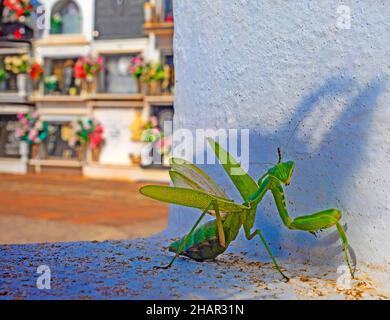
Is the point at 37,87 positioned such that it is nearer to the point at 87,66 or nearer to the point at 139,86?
the point at 87,66

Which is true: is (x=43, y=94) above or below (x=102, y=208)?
above

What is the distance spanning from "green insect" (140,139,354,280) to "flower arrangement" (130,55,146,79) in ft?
36.1

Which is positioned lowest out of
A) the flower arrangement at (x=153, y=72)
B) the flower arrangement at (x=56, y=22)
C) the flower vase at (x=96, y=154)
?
the flower vase at (x=96, y=154)

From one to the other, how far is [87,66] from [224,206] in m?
12.4

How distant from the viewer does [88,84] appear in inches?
549

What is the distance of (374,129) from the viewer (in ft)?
5.64

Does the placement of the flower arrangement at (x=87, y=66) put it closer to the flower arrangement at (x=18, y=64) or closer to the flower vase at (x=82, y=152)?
the flower arrangement at (x=18, y=64)

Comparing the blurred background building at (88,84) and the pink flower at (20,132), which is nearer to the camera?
the blurred background building at (88,84)

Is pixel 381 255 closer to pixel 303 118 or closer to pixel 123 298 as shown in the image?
pixel 303 118

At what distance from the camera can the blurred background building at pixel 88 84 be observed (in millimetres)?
12859

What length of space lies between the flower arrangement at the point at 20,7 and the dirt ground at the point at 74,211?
4.65m

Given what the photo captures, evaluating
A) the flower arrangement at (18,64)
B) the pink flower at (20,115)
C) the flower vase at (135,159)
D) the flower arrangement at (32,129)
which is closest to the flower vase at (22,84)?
the flower arrangement at (18,64)

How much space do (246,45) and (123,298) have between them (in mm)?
1125

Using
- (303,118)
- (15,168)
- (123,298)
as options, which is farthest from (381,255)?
(15,168)
